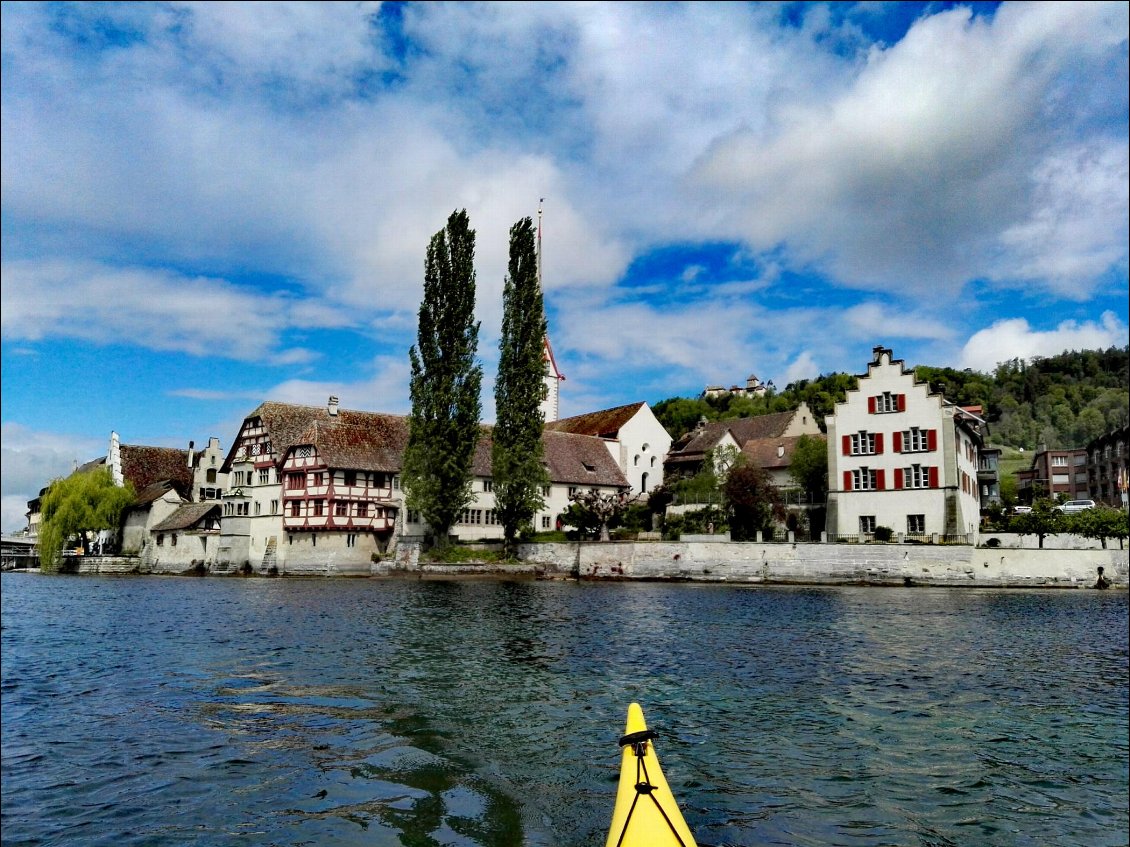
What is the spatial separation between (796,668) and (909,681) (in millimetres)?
2598

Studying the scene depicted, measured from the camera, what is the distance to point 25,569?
→ 8256 cm

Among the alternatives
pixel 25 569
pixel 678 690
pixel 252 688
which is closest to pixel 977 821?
pixel 678 690

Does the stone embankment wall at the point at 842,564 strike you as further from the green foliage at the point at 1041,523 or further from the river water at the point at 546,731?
the river water at the point at 546,731

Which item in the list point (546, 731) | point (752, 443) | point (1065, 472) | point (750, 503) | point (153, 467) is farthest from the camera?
point (1065, 472)

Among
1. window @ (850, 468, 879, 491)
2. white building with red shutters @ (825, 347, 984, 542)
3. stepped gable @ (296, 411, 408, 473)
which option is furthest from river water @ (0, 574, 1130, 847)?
stepped gable @ (296, 411, 408, 473)

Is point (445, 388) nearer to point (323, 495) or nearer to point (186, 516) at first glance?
point (323, 495)

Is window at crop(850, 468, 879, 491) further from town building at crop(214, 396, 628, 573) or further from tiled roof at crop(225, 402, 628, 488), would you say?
tiled roof at crop(225, 402, 628, 488)

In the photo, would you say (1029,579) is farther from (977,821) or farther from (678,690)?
(977,821)

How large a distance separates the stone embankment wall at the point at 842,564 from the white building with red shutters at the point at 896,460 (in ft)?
14.6

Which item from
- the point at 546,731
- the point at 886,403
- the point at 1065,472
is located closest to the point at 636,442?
the point at 886,403

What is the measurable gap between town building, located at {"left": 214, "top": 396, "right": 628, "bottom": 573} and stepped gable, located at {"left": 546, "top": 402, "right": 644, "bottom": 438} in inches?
476

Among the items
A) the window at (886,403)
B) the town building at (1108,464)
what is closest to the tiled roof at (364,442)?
the window at (886,403)

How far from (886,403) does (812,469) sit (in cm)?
838

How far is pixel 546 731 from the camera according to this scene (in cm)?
1385
